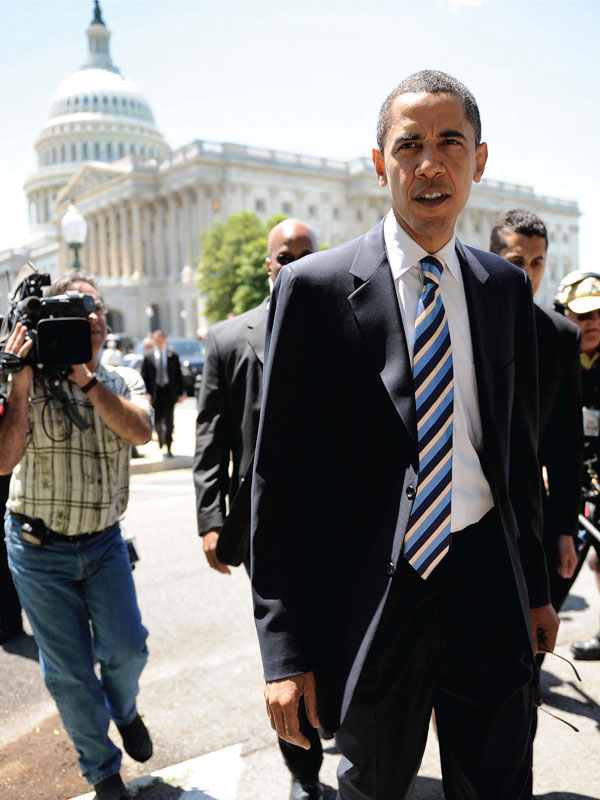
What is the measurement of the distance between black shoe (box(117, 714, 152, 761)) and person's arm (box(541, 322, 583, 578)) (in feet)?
6.22

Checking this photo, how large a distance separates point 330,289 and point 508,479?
2.37 ft

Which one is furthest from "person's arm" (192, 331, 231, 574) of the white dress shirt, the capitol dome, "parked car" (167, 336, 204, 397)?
the capitol dome

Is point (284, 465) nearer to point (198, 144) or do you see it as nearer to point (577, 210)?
point (198, 144)

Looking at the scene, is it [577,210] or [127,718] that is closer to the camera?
[127,718]

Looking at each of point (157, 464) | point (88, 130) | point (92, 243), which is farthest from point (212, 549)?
point (88, 130)

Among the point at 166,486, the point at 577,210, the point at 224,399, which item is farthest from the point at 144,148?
the point at 224,399

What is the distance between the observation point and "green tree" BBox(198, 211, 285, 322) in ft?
193

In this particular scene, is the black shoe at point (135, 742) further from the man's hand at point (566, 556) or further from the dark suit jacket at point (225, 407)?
the man's hand at point (566, 556)

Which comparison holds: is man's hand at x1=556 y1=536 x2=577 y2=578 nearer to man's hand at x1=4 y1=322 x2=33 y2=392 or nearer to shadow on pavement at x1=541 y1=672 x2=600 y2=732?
shadow on pavement at x1=541 y1=672 x2=600 y2=732

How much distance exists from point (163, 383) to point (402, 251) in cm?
1264

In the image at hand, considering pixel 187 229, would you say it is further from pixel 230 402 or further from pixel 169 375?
pixel 230 402

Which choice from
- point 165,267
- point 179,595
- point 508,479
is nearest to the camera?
point 508,479

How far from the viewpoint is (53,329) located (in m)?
3.40

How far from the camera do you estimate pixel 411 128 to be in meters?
2.16
